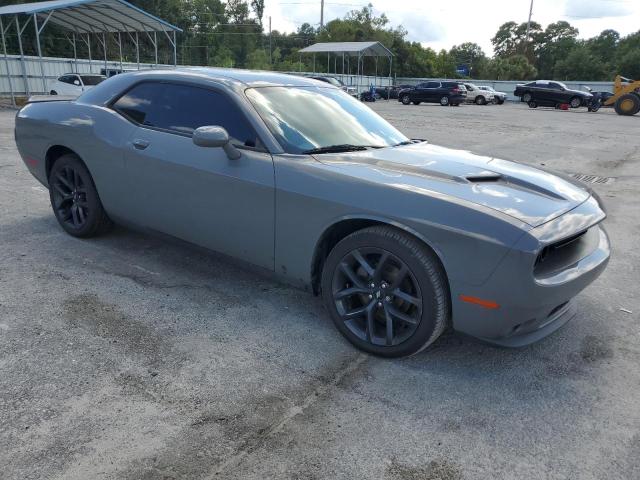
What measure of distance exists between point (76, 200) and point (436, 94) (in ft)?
108

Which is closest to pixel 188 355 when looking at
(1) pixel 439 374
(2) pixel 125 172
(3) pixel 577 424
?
(1) pixel 439 374

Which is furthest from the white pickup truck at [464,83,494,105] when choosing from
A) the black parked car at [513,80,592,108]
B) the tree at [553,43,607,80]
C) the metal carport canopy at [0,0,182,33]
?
the tree at [553,43,607,80]

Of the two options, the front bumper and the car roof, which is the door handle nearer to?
the car roof

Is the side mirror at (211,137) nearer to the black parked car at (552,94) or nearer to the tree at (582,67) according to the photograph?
the black parked car at (552,94)

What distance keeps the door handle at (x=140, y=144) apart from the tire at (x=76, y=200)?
0.74m

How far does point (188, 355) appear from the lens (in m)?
2.93

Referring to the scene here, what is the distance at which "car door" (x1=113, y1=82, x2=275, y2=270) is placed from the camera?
3275 millimetres

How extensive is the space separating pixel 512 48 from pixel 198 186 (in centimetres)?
10269

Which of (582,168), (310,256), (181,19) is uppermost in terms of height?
(181,19)

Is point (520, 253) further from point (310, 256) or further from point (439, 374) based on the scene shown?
point (310, 256)

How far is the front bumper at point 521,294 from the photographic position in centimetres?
243

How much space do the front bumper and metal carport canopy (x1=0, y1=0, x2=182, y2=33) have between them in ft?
62.4

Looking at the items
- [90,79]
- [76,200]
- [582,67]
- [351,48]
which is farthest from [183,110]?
[582,67]

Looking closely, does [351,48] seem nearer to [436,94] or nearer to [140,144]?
[436,94]
